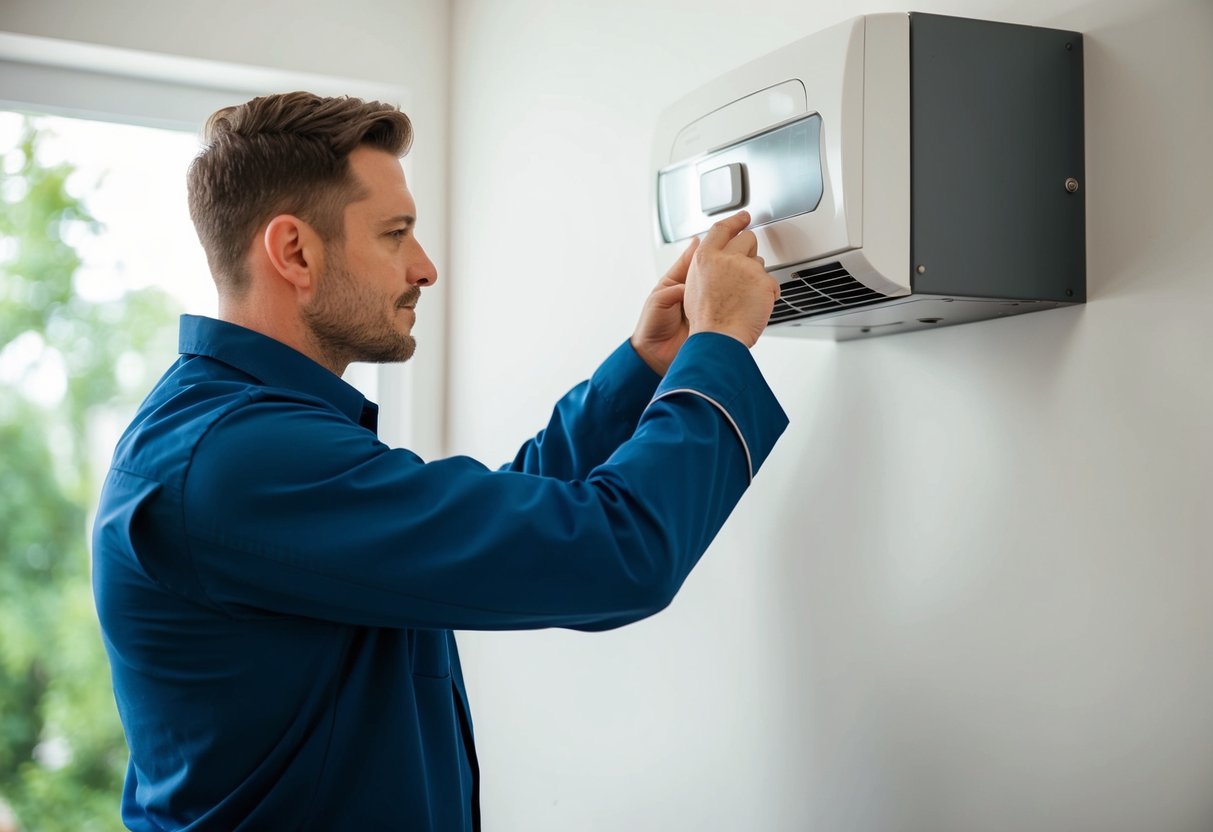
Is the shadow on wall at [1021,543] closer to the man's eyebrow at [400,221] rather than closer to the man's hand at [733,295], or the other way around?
the man's hand at [733,295]

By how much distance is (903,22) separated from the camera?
3.21 ft

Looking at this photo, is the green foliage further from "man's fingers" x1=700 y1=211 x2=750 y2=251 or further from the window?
"man's fingers" x1=700 y1=211 x2=750 y2=251

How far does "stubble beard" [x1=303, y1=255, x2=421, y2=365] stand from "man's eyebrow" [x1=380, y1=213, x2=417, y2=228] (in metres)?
0.06

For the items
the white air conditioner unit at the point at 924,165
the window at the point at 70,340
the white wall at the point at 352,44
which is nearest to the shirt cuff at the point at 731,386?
the white air conditioner unit at the point at 924,165

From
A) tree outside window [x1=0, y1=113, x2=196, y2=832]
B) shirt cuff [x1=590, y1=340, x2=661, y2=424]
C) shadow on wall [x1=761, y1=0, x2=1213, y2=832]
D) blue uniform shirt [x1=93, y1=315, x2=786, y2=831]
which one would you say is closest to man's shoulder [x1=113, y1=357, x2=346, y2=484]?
blue uniform shirt [x1=93, y1=315, x2=786, y2=831]

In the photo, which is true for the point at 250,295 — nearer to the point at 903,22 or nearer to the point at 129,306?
the point at 903,22

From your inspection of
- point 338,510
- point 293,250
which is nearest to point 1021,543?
point 338,510

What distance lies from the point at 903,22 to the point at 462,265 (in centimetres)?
149

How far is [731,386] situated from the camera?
991 millimetres

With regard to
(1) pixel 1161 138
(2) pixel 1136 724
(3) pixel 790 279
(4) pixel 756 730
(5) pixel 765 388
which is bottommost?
(4) pixel 756 730

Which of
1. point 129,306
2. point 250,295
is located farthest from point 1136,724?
point 129,306

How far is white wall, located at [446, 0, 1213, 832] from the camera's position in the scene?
96 centimetres

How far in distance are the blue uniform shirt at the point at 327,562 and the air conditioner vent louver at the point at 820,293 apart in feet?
0.35

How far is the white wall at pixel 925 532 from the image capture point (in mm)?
963
